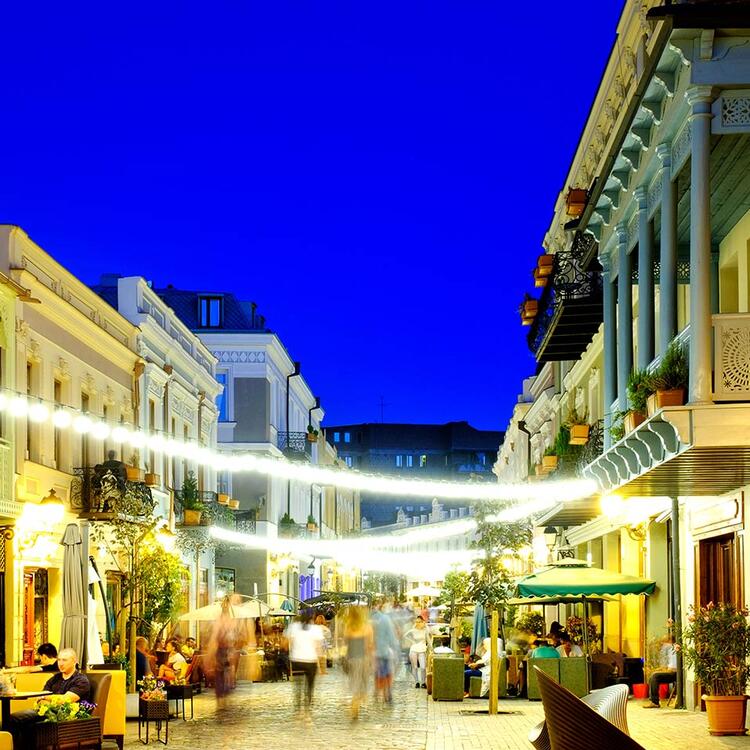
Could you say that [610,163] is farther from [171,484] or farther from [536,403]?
[536,403]

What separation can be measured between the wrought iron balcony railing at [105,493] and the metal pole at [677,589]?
1049 centimetres

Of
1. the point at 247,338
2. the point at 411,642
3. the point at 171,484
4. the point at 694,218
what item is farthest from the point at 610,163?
the point at 247,338

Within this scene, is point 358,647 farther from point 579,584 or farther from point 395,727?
point 579,584

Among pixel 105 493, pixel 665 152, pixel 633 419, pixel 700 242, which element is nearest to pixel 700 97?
pixel 700 242

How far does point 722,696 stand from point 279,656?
18036mm

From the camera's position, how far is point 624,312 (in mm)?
20047

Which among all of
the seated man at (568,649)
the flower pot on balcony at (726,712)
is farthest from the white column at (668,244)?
the seated man at (568,649)

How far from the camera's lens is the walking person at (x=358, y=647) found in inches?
906

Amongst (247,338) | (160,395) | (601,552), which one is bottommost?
(601,552)

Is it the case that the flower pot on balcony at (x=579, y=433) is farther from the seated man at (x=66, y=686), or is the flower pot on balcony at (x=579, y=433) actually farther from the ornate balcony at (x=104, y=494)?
the seated man at (x=66, y=686)

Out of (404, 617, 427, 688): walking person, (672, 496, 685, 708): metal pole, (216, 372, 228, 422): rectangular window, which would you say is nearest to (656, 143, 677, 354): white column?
(672, 496, 685, 708): metal pole

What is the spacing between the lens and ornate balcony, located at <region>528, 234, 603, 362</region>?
25322mm

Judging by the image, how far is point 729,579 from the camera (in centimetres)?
2069

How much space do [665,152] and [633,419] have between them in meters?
3.05
